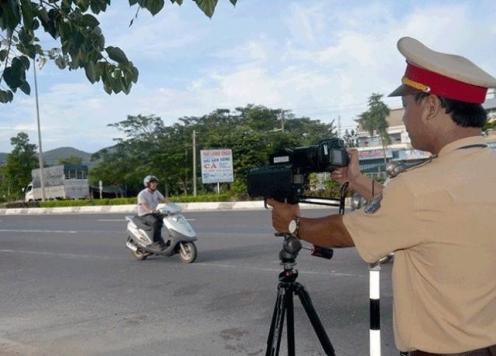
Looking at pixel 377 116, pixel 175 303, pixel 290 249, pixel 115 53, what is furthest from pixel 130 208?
pixel 290 249

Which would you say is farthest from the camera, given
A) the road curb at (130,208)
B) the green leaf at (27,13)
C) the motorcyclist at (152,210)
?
the road curb at (130,208)

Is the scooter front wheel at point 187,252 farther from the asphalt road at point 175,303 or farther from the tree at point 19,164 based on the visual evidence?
the tree at point 19,164

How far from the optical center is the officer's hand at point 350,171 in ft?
8.32

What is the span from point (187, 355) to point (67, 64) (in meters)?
2.45

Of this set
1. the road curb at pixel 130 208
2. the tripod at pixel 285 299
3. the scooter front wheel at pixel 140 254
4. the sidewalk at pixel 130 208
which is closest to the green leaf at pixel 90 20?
the tripod at pixel 285 299

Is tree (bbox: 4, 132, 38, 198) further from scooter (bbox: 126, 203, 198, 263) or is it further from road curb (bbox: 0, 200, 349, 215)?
scooter (bbox: 126, 203, 198, 263)

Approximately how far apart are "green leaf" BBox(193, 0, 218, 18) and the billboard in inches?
1263

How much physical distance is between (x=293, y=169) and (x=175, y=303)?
466 cm

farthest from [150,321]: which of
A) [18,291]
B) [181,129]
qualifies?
[181,129]

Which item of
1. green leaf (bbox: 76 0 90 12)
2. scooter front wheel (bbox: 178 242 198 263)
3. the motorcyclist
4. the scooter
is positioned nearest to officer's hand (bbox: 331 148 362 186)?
green leaf (bbox: 76 0 90 12)

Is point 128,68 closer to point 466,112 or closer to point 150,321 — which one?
point 466,112

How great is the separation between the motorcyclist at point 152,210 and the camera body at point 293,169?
7.77m

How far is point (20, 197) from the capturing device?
61281 mm

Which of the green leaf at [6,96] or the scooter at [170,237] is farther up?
the green leaf at [6,96]
